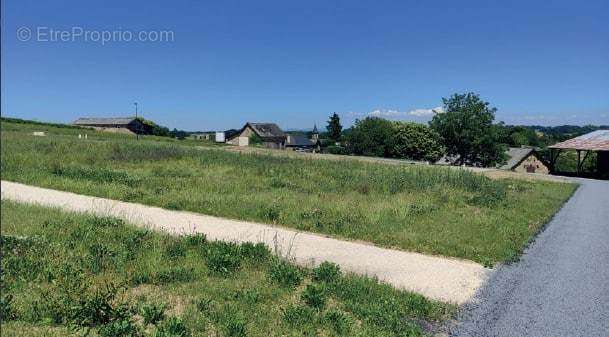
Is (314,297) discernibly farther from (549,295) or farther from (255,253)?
(549,295)

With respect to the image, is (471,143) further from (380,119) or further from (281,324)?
(281,324)

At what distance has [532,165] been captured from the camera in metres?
67.3

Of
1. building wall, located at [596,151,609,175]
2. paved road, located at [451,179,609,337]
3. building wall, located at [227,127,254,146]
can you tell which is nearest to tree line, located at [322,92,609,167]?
building wall, located at [227,127,254,146]

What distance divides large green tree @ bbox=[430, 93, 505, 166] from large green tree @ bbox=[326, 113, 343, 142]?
5291 cm

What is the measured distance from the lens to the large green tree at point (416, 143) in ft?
260

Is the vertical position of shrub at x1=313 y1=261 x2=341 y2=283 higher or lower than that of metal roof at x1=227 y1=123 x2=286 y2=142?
lower

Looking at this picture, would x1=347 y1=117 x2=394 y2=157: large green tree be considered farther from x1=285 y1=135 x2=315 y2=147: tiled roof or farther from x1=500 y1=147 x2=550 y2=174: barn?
x1=500 y1=147 x2=550 y2=174: barn

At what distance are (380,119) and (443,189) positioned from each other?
75308 mm

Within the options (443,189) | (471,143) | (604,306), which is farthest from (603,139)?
(604,306)

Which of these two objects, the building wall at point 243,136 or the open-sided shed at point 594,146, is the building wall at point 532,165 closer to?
the open-sided shed at point 594,146

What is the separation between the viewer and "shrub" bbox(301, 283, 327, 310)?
6215mm

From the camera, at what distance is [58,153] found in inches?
958

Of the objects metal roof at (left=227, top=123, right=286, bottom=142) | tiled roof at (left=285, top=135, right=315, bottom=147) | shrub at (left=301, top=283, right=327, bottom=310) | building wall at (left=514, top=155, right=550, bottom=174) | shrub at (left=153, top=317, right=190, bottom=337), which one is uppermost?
metal roof at (left=227, top=123, right=286, bottom=142)

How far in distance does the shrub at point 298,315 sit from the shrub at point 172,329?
1.30 metres
